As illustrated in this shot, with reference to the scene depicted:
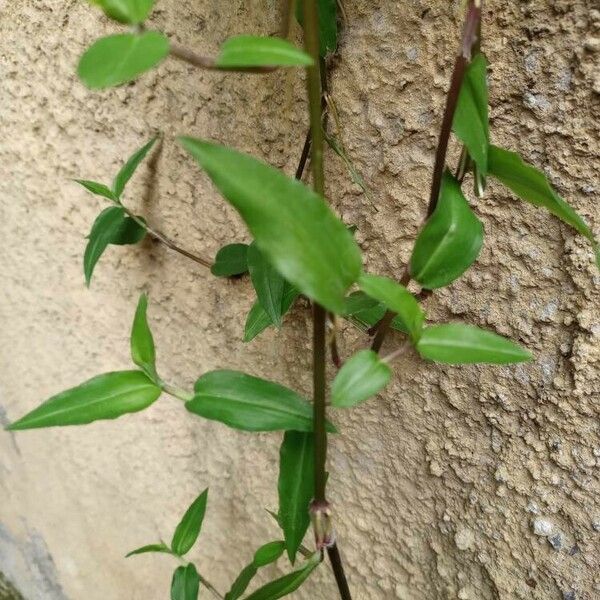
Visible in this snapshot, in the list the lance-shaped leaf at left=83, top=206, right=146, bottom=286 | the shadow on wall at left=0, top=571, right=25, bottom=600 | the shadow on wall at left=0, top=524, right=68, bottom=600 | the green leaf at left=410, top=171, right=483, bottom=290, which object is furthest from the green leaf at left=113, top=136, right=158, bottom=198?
the shadow on wall at left=0, top=571, right=25, bottom=600

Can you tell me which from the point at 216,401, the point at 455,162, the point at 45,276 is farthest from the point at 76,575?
the point at 455,162

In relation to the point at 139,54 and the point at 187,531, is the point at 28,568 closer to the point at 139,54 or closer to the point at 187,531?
the point at 187,531

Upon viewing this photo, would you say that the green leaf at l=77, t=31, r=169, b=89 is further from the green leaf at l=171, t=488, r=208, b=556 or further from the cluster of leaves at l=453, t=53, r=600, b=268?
the green leaf at l=171, t=488, r=208, b=556

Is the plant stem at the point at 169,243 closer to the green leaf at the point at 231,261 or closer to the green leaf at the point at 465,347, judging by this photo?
the green leaf at the point at 231,261

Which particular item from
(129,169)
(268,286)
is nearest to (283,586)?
(268,286)

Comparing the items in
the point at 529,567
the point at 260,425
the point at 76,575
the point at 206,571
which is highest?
the point at 260,425

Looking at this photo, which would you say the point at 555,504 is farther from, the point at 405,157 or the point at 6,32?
the point at 6,32

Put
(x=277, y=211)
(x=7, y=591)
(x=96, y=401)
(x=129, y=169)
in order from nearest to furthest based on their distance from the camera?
(x=277, y=211)
(x=96, y=401)
(x=129, y=169)
(x=7, y=591)
